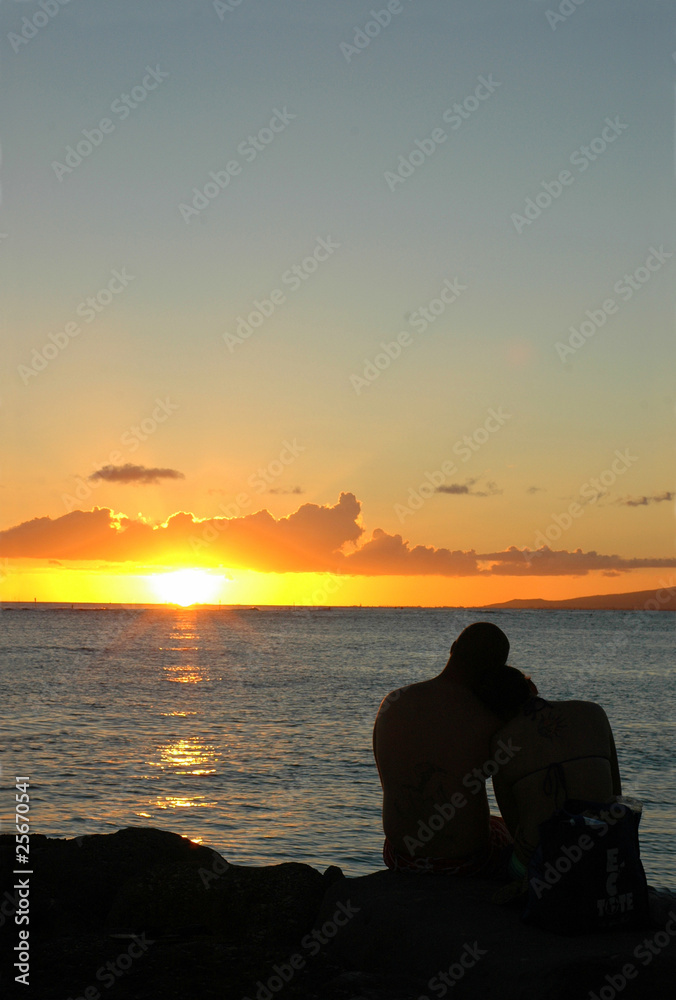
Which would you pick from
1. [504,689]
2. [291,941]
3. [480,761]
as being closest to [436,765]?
[480,761]

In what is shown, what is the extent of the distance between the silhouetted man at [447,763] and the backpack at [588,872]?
622 mm

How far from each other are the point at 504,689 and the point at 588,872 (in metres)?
1.15

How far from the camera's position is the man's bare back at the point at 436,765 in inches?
219

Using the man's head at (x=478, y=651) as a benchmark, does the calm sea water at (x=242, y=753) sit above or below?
below

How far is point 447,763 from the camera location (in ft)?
18.3

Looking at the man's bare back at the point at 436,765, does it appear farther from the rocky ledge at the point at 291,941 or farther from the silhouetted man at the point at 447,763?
the rocky ledge at the point at 291,941

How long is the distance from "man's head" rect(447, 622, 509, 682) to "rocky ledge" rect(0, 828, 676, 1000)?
1395 millimetres

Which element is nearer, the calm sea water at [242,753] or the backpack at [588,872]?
the backpack at [588,872]

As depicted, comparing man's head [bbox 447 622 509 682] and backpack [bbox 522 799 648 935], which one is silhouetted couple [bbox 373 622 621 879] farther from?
backpack [bbox 522 799 648 935]

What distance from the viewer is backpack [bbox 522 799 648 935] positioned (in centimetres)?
476

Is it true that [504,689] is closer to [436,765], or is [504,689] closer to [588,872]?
[436,765]

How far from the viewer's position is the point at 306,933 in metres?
6.39

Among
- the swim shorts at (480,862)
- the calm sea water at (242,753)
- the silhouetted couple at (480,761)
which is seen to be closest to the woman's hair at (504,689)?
the silhouetted couple at (480,761)

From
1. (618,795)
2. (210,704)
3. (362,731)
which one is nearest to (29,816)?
(618,795)
